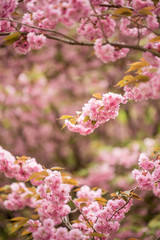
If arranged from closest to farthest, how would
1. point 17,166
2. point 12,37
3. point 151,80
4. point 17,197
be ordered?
point 151,80
point 12,37
point 17,166
point 17,197

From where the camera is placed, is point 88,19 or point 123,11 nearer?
point 123,11

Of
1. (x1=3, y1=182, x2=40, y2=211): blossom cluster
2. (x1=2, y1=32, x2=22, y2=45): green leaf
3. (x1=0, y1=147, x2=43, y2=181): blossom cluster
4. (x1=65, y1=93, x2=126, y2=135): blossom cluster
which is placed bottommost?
(x1=3, y1=182, x2=40, y2=211): blossom cluster

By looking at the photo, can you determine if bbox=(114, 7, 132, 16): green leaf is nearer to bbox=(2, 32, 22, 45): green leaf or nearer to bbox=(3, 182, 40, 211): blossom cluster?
bbox=(2, 32, 22, 45): green leaf

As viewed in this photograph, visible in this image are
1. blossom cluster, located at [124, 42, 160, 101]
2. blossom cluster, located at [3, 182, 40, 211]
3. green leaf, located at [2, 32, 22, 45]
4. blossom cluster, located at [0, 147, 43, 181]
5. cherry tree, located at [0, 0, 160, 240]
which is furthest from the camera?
blossom cluster, located at [3, 182, 40, 211]

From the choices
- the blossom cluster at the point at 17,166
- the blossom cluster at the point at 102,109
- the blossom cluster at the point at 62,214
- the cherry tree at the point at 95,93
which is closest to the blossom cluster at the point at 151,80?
the cherry tree at the point at 95,93

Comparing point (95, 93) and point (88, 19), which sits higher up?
point (88, 19)

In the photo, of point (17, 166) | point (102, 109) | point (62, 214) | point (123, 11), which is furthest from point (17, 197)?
point (123, 11)

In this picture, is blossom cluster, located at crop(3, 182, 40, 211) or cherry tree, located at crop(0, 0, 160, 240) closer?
cherry tree, located at crop(0, 0, 160, 240)

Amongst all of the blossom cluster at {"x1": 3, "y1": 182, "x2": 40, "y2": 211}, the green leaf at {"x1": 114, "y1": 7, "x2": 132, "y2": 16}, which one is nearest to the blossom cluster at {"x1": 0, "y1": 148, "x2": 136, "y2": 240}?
the blossom cluster at {"x1": 3, "y1": 182, "x2": 40, "y2": 211}

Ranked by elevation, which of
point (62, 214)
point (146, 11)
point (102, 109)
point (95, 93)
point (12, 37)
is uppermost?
point (12, 37)

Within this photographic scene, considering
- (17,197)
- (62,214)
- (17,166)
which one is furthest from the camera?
(17,197)

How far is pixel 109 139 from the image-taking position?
8164 millimetres

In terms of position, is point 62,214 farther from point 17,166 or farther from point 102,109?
point 102,109

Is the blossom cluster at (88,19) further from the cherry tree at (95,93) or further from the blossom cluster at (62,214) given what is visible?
the blossom cluster at (62,214)
